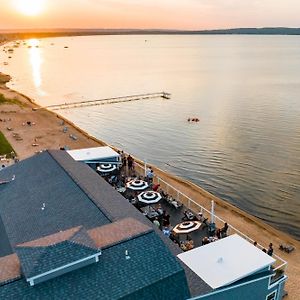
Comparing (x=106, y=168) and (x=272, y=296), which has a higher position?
(x=106, y=168)

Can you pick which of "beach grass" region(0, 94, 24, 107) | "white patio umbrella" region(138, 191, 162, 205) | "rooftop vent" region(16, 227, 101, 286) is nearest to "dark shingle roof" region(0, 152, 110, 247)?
"white patio umbrella" region(138, 191, 162, 205)

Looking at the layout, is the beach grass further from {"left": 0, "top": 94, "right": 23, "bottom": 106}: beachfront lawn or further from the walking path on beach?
the walking path on beach

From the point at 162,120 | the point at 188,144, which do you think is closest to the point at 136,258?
the point at 188,144

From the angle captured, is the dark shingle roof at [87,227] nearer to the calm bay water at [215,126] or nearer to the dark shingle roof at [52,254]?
the dark shingle roof at [52,254]

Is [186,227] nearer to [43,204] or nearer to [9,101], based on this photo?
[43,204]

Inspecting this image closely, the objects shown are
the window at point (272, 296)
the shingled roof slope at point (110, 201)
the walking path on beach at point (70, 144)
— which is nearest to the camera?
the shingled roof slope at point (110, 201)

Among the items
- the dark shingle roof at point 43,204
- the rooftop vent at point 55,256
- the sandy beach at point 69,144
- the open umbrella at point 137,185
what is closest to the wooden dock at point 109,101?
the sandy beach at point 69,144

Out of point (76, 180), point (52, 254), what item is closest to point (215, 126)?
point (76, 180)
